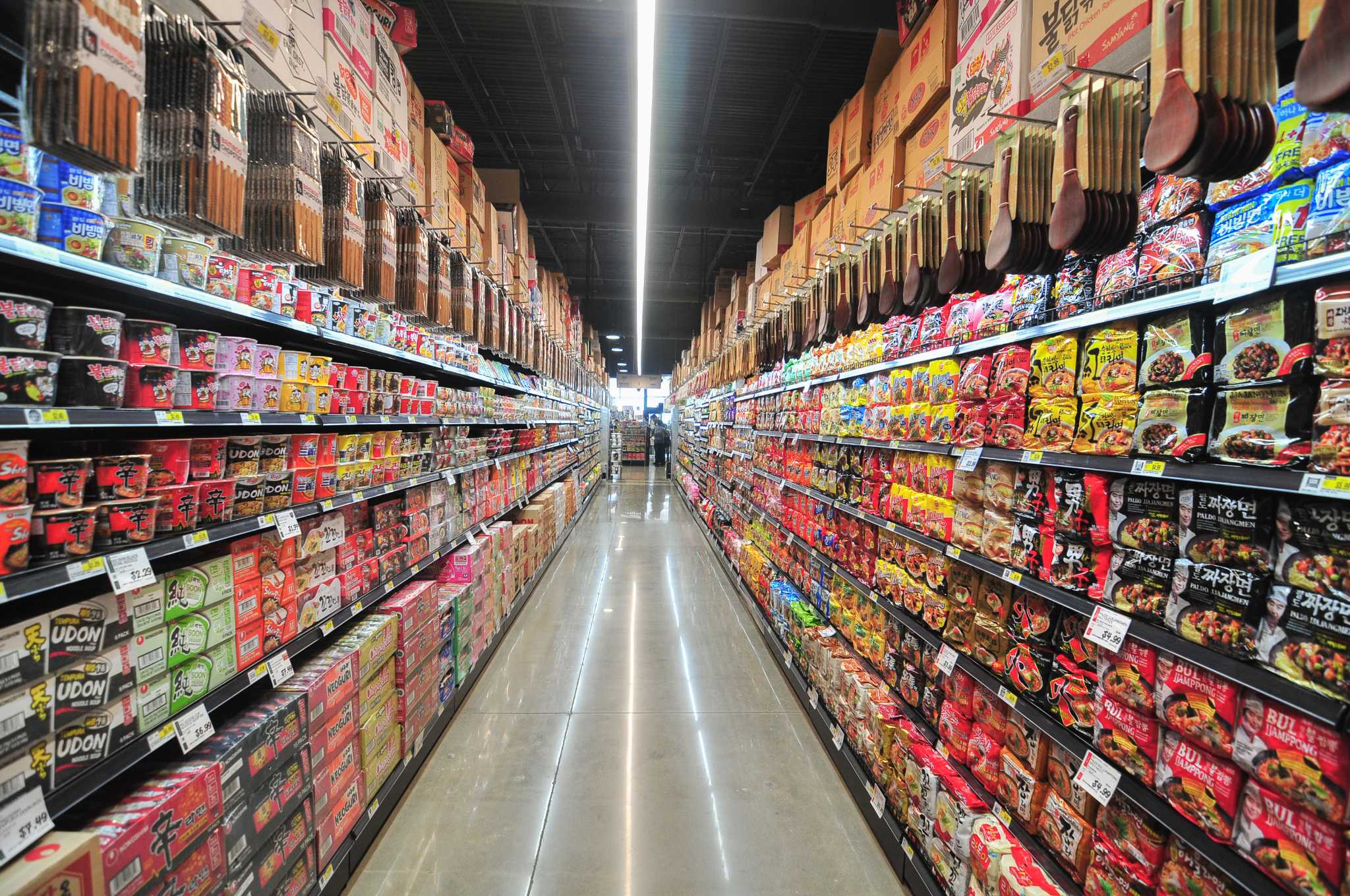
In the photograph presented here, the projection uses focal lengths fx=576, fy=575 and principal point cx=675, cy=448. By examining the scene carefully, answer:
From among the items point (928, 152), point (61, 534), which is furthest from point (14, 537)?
point (928, 152)

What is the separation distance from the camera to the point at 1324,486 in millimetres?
946

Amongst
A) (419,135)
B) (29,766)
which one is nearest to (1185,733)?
(29,766)

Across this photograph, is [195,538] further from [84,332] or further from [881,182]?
[881,182]

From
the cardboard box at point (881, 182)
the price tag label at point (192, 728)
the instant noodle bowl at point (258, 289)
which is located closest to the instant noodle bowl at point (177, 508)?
the price tag label at point (192, 728)

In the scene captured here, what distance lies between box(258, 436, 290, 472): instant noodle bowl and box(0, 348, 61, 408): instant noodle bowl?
62 centimetres

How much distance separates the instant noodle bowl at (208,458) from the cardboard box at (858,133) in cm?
282

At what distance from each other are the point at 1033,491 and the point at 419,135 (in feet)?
9.88

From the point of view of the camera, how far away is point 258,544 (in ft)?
5.71

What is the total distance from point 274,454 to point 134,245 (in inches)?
27.7

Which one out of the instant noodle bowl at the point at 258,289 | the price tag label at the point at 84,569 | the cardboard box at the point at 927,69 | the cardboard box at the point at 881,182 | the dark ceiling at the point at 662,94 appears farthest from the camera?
the dark ceiling at the point at 662,94

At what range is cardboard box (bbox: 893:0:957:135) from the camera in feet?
6.56

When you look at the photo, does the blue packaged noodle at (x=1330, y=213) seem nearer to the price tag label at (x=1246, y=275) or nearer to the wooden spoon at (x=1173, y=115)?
the price tag label at (x=1246, y=275)

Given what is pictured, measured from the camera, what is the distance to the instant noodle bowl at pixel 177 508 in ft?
4.55

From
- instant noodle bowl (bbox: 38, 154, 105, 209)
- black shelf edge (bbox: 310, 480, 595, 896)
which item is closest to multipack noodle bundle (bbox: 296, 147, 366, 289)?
instant noodle bowl (bbox: 38, 154, 105, 209)
